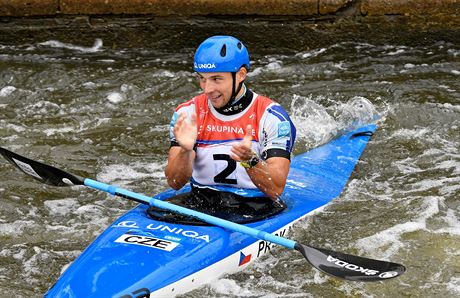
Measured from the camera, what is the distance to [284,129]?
16.8 ft

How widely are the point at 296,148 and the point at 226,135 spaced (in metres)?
2.27

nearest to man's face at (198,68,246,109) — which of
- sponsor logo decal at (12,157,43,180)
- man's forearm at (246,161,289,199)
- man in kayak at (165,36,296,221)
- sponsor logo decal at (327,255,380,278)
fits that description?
man in kayak at (165,36,296,221)

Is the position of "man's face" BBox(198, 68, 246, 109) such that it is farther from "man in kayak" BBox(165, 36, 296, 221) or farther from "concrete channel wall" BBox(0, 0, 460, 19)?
"concrete channel wall" BBox(0, 0, 460, 19)

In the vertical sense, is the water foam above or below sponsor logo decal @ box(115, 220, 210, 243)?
above

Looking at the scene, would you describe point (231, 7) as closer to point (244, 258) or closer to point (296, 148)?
point (296, 148)

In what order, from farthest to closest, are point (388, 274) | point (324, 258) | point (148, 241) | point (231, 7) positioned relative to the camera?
1. point (231, 7)
2. point (148, 241)
3. point (324, 258)
4. point (388, 274)

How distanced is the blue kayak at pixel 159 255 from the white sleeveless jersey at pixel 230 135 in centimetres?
38

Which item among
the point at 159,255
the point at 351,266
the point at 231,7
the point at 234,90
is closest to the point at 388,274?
the point at 351,266

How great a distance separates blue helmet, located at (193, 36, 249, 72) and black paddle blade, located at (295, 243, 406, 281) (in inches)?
44.6

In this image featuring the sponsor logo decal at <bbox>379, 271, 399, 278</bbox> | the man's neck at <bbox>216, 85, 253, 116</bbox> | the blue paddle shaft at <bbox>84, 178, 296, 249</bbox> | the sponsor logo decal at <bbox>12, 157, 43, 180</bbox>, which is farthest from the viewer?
the sponsor logo decal at <bbox>12, 157, 43, 180</bbox>

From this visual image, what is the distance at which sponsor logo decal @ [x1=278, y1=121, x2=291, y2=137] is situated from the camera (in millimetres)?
5098

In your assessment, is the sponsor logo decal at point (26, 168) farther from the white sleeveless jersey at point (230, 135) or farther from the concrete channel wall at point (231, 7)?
the concrete channel wall at point (231, 7)

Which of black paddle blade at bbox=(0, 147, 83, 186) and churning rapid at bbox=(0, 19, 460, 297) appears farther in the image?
black paddle blade at bbox=(0, 147, 83, 186)

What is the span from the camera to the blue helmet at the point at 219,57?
4977 mm
